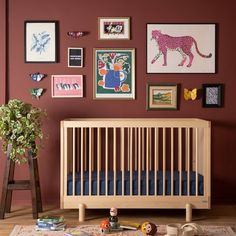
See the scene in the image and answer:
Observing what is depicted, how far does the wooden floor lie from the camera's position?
3988 millimetres

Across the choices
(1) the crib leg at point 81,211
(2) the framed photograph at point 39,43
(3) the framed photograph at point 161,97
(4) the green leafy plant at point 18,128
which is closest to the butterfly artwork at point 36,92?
(2) the framed photograph at point 39,43

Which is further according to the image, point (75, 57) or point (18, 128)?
point (75, 57)

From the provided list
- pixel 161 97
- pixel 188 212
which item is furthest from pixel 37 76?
pixel 188 212

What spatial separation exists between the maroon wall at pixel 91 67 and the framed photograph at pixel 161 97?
5 cm

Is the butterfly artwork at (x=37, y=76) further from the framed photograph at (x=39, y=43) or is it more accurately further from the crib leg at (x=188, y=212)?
the crib leg at (x=188, y=212)

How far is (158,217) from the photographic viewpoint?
13.7 feet

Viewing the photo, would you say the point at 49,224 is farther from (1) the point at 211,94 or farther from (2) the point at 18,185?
(1) the point at 211,94

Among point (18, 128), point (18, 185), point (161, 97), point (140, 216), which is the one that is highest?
point (161, 97)

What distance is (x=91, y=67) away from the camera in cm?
464

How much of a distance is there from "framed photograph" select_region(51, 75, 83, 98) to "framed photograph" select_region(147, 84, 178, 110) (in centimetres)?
67

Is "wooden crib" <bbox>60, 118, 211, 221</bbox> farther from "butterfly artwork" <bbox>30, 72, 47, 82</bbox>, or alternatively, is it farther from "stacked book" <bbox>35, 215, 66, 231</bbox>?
"butterfly artwork" <bbox>30, 72, 47, 82</bbox>

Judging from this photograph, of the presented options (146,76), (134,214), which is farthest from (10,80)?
(134,214)

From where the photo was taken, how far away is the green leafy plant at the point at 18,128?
403 centimetres

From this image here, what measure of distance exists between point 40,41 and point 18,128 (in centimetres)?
102
